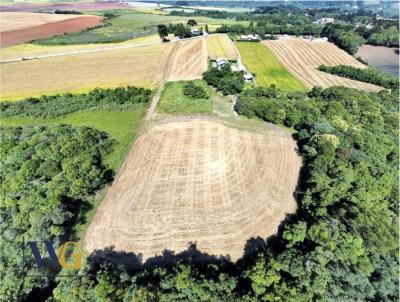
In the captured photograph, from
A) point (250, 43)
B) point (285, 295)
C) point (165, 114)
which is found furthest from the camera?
point (250, 43)

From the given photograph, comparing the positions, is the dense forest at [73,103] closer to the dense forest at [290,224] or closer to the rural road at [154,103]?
the rural road at [154,103]

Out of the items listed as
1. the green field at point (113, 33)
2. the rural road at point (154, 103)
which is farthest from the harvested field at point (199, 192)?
the green field at point (113, 33)

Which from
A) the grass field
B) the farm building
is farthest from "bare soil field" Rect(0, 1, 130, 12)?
the grass field

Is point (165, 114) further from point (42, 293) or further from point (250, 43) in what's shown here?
point (250, 43)

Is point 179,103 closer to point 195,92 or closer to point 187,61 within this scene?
point 195,92

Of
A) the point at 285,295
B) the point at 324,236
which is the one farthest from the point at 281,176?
the point at 285,295
